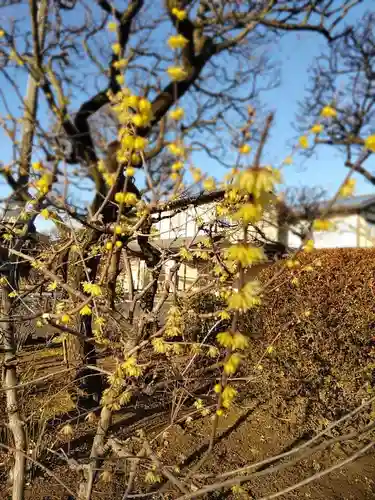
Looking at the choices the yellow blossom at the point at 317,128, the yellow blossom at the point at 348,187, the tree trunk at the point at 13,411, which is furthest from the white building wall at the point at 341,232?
the tree trunk at the point at 13,411

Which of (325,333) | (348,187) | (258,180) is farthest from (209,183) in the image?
(325,333)

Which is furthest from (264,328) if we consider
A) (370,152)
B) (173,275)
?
(370,152)

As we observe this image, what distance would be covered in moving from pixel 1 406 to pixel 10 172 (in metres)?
2.31

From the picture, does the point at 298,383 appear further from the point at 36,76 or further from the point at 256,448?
the point at 36,76

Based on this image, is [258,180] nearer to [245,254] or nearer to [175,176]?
[245,254]

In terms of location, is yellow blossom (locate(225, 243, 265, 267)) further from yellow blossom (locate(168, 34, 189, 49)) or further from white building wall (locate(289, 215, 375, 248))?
yellow blossom (locate(168, 34, 189, 49))

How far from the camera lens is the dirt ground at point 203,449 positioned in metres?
3.60

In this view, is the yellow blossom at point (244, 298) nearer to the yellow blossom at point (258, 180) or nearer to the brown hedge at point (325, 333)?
the yellow blossom at point (258, 180)

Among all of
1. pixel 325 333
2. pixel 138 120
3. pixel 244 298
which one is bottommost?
pixel 325 333

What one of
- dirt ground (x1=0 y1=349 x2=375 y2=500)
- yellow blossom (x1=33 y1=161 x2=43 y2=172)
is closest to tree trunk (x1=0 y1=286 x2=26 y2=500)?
dirt ground (x1=0 y1=349 x2=375 y2=500)

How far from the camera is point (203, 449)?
4.37 metres

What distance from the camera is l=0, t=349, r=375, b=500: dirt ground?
11.8 ft

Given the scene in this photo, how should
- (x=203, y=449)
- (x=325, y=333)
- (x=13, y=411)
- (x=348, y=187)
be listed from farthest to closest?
1. (x=325, y=333)
2. (x=203, y=449)
3. (x=13, y=411)
4. (x=348, y=187)

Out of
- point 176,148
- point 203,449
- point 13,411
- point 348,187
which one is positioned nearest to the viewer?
point 348,187
